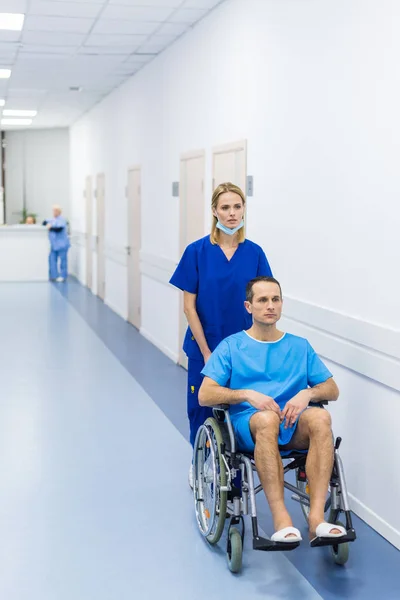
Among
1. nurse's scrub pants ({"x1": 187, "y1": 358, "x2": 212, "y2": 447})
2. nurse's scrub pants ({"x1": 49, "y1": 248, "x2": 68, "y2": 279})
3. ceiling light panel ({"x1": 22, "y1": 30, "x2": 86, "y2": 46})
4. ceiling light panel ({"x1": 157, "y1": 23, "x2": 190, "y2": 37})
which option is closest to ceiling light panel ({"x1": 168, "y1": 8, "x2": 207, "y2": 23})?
ceiling light panel ({"x1": 157, "y1": 23, "x2": 190, "y2": 37})

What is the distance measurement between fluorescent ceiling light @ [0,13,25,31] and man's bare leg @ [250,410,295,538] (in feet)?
13.7

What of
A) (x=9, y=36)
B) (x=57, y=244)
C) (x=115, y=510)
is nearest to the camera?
(x=115, y=510)

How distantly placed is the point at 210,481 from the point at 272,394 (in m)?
0.46

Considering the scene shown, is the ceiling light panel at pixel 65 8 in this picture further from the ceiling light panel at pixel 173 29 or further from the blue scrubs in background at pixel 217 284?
the blue scrubs in background at pixel 217 284

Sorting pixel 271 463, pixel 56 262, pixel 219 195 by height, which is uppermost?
pixel 219 195

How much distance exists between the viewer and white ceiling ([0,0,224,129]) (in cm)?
578

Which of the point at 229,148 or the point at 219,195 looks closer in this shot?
the point at 219,195

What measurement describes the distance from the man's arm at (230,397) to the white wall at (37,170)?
45.4 ft

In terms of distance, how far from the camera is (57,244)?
14484 millimetres

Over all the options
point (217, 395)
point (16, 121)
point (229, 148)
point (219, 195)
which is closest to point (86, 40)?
point (229, 148)

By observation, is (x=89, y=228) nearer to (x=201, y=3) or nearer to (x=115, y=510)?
(x=201, y=3)

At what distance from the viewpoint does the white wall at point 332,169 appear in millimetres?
3385

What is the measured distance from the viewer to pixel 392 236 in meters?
3.33

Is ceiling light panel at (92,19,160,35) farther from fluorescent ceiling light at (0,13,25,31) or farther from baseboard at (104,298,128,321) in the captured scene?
baseboard at (104,298,128,321)
